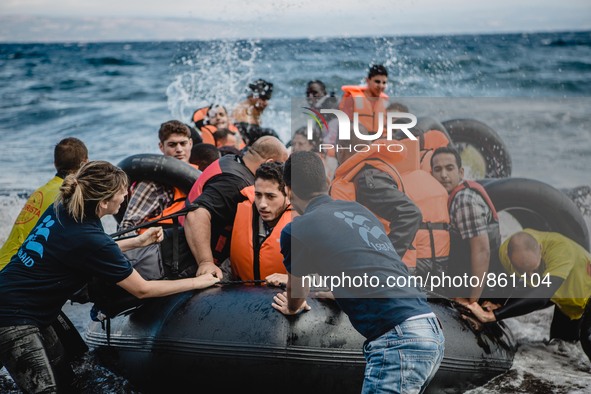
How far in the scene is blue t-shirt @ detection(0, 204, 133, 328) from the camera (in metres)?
3.31

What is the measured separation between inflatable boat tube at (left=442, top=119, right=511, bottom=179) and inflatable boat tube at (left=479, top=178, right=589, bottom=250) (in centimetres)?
181

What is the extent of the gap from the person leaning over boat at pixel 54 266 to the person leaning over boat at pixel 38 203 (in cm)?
85

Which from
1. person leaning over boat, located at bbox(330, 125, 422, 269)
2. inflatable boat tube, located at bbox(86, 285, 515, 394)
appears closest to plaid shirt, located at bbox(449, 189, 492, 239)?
person leaning over boat, located at bbox(330, 125, 422, 269)

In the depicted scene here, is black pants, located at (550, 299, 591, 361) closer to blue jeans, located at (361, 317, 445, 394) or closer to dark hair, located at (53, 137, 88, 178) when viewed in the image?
blue jeans, located at (361, 317, 445, 394)

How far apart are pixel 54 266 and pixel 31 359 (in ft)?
1.57

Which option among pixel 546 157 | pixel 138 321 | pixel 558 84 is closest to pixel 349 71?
pixel 558 84

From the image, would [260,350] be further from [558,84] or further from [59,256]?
[558,84]

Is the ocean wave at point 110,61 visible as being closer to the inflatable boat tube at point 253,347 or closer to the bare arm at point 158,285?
the inflatable boat tube at point 253,347

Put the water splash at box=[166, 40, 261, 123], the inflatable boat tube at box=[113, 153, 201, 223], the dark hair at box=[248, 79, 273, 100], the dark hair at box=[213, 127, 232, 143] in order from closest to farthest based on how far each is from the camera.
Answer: the inflatable boat tube at box=[113, 153, 201, 223] → the dark hair at box=[213, 127, 232, 143] → the dark hair at box=[248, 79, 273, 100] → the water splash at box=[166, 40, 261, 123]

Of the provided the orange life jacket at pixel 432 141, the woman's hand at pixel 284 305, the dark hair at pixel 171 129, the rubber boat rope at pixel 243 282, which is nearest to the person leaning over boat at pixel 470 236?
the orange life jacket at pixel 432 141

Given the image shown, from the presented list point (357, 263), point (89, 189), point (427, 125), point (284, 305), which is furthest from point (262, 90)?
point (357, 263)

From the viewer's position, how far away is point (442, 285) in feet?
15.2

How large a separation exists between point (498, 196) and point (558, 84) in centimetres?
1785

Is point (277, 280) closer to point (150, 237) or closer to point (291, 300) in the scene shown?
point (291, 300)
